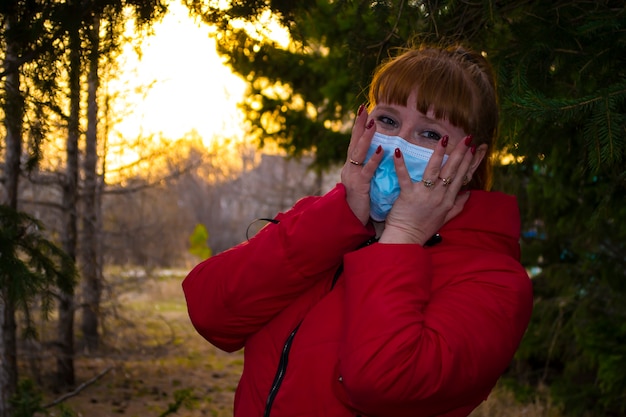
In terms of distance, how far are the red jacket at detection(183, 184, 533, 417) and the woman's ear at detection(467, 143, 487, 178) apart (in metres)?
0.07

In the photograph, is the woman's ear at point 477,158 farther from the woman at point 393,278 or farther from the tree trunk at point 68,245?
the tree trunk at point 68,245

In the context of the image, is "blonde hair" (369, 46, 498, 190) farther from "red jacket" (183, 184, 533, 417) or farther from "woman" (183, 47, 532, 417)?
"red jacket" (183, 184, 533, 417)

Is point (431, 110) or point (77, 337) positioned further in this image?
point (77, 337)

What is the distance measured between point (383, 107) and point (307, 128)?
21.4 feet

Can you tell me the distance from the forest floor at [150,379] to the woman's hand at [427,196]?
463cm

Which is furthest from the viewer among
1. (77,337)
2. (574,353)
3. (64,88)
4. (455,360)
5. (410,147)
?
(77,337)

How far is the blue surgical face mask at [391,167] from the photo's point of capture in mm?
1763

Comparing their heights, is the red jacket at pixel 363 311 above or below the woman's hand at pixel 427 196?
below

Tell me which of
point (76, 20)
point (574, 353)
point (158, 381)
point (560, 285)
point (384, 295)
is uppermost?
point (76, 20)

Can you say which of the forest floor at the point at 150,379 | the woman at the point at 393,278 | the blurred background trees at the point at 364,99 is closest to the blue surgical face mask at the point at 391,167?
the woman at the point at 393,278

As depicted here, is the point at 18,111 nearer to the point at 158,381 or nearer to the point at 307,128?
the point at 307,128

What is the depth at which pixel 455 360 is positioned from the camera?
5.11 ft

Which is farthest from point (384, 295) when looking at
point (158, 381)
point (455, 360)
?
point (158, 381)

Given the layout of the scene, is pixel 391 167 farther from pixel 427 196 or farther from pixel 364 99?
pixel 364 99
